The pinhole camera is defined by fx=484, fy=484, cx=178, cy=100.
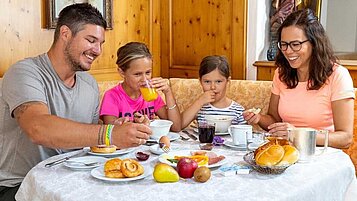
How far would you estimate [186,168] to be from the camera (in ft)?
5.01

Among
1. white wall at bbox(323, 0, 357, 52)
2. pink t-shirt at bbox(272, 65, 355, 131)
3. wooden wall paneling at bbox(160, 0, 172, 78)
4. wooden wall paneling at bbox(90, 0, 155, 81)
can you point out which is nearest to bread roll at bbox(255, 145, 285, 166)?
pink t-shirt at bbox(272, 65, 355, 131)

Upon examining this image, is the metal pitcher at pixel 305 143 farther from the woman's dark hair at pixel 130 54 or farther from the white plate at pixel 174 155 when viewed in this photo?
the woman's dark hair at pixel 130 54

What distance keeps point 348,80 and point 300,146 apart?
28.9 inches

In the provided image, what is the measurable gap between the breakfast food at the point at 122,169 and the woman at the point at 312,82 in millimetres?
875

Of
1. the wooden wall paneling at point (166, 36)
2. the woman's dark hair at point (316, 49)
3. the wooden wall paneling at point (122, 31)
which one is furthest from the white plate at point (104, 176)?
the wooden wall paneling at point (166, 36)

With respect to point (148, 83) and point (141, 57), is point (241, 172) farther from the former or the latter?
point (141, 57)

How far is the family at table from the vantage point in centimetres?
167

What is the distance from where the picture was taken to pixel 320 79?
2322 millimetres

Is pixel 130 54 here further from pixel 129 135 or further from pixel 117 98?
pixel 129 135

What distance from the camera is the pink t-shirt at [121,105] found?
98.2 inches

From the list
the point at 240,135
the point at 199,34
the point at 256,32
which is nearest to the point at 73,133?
the point at 240,135

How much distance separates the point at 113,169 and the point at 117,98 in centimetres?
103

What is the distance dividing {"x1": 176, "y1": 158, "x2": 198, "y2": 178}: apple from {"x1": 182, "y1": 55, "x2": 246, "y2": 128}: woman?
3.41 ft

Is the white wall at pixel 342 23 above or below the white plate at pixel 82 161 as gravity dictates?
above
